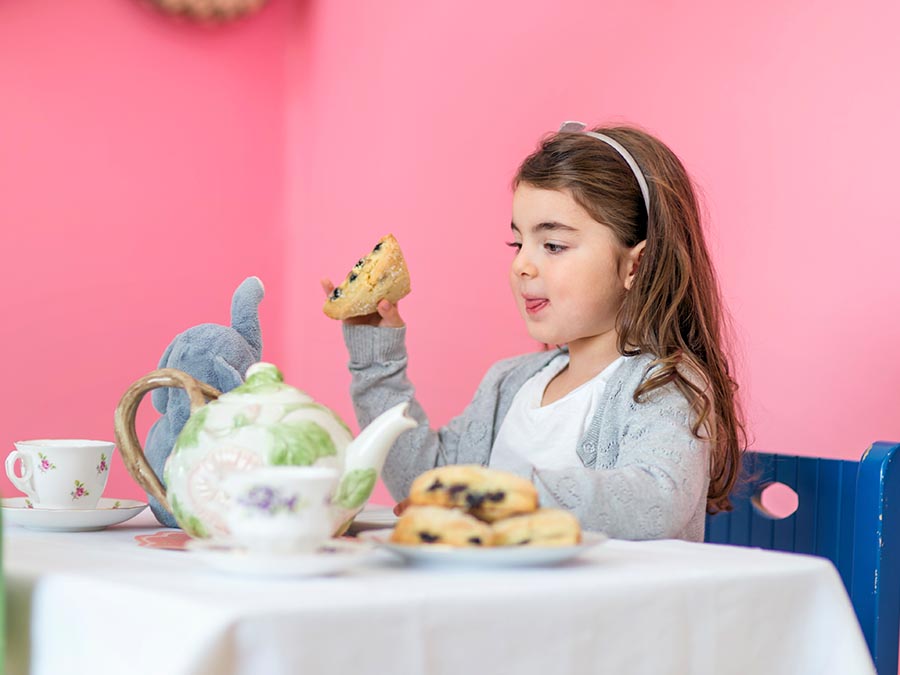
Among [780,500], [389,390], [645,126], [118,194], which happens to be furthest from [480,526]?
[118,194]

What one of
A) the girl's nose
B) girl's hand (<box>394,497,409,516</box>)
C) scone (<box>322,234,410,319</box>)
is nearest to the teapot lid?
girl's hand (<box>394,497,409,516</box>)

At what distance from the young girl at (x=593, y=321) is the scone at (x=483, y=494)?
521mm

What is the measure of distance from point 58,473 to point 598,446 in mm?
594

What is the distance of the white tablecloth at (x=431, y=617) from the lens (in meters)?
0.58

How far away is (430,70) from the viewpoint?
2.50 meters

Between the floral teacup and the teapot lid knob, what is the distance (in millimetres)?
161

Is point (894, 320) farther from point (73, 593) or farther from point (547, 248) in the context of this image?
point (73, 593)

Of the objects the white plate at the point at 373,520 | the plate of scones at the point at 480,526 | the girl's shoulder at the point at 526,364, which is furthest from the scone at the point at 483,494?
the girl's shoulder at the point at 526,364

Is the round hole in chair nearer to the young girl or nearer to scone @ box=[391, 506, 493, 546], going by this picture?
the young girl

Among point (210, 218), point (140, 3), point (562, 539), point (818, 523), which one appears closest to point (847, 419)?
point (818, 523)

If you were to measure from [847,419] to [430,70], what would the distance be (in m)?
1.28

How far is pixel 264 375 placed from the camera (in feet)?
2.70

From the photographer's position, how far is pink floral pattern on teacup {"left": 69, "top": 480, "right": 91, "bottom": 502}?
99 centimetres

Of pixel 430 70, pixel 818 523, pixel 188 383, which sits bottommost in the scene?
pixel 818 523
